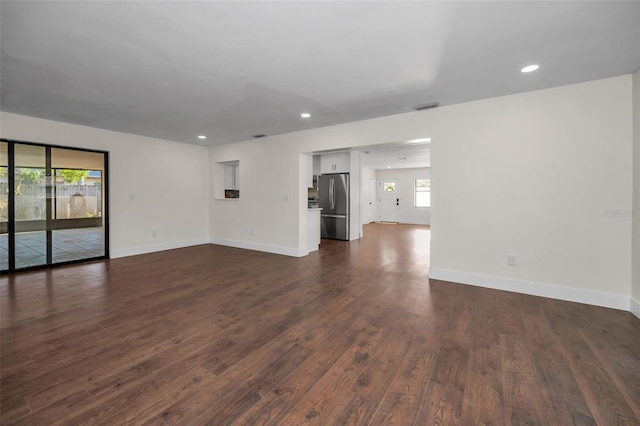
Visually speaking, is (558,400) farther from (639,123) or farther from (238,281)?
(238,281)

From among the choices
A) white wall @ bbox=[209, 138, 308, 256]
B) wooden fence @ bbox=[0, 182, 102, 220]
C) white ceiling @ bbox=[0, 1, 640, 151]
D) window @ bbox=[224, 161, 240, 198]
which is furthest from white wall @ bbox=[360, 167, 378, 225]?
wooden fence @ bbox=[0, 182, 102, 220]

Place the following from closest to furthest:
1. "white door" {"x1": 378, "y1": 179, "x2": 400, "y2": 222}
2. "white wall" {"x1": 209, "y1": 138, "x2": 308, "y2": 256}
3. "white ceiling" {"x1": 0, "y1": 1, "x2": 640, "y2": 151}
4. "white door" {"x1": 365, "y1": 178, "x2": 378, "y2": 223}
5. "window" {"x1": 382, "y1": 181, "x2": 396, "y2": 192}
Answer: "white ceiling" {"x1": 0, "y1": 1, "x2": 640, "y2": 151}, "white wall" {"x1": 209, "y1": 138, "x2": 308, "y2": 256}, "white door" {"x1": 365, "y1": 178, "x2": 378, "y2": 223}, "white door" {"x1": 378, "y1": 179, "x2": 400, "y2": 222}, "window" {"x1": 382, "y1": 181, "x2": 396, "y2": 192}

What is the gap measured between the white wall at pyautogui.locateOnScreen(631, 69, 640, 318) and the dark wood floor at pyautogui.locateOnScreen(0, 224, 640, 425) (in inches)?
9.6

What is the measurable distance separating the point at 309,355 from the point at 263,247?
413 cm

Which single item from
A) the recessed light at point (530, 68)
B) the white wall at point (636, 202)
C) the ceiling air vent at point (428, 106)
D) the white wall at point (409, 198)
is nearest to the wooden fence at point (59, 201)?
the ceiling air vent at point (428, 106)

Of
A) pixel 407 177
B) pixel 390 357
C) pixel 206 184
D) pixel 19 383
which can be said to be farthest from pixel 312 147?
pixel 407 177

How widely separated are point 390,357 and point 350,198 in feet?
18.1

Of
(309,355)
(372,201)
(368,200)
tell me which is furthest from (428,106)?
(372,201)

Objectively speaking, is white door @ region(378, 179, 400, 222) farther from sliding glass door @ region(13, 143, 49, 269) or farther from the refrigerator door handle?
sliding glass door @ region(13, 143, 49, 269)

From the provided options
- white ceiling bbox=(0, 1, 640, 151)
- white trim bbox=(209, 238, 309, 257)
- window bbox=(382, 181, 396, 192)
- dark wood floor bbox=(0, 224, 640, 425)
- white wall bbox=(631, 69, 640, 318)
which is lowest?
dark wood floor bbox=(0, 224, 640, 425)

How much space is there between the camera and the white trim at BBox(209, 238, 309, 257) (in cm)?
554

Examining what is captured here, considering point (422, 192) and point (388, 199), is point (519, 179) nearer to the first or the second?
point (422, 192)

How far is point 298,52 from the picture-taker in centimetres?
243

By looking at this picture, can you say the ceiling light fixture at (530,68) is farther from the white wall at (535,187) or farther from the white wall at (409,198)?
the white wall at (409,198)
